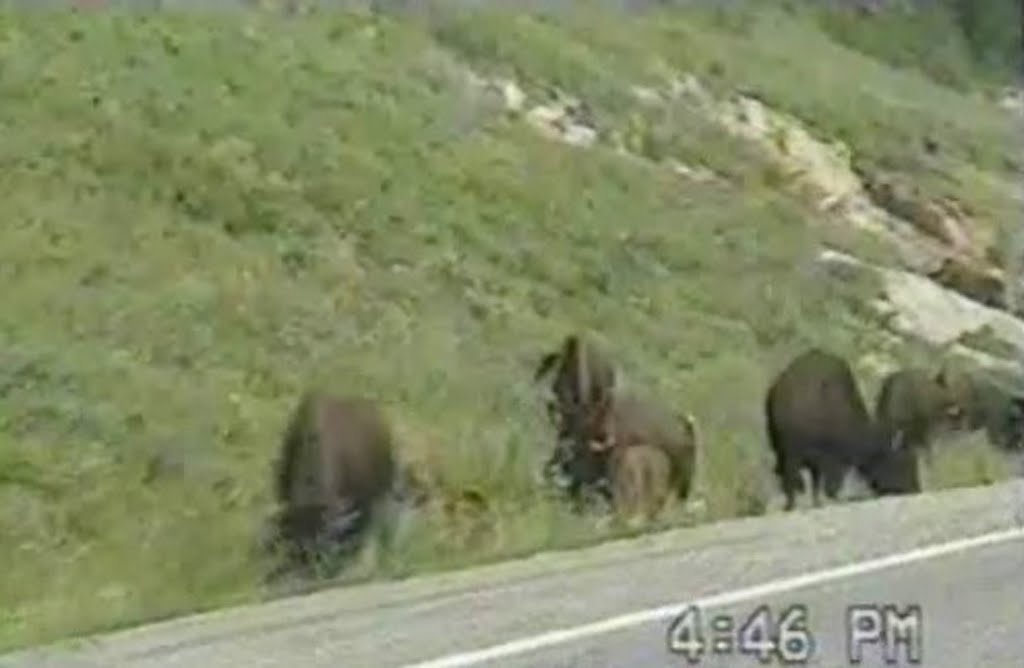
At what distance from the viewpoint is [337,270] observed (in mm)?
24453

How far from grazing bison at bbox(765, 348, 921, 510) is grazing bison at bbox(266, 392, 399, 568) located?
3634 millimetres

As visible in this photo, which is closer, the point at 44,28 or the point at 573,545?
the point at 573,545

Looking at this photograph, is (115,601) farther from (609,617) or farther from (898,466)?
(898,466)

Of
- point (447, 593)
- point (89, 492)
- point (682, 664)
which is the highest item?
point (682, 664)

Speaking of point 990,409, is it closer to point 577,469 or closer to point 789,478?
point 789,478

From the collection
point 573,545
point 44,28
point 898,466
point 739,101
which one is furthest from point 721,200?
point 573,545

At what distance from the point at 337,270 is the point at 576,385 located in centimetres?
398

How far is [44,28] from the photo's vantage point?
26625mm

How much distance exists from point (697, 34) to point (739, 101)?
1.94 m

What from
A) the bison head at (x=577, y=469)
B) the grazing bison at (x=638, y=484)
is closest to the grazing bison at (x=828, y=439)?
the grazing bison at (x=638, y=484)
